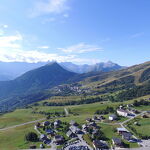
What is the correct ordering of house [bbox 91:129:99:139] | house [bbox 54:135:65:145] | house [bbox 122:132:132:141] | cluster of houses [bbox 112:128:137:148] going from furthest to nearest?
house [bbox 91:129:99:139], house [bbox 54:135:65:145], house [bbox 122:132:132:141], cluster of houses [bbox 112:128:137:148]

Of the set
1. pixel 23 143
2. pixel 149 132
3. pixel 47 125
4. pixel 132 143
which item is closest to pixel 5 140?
pixel 23 143

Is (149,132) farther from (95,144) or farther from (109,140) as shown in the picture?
(95,144)

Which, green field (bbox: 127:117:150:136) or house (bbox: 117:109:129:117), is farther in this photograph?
house (bbox: 117:109:129:117)

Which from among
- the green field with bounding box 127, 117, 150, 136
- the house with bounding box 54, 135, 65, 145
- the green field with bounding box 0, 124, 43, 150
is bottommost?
the green field with bounding box 0, 124, 43, 150

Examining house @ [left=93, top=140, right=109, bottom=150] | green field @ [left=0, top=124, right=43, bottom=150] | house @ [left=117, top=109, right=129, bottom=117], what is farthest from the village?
house @ [left=117, top=109, right=129, bottom=117]

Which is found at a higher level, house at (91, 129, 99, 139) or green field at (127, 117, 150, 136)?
house at (91, 129, 99, 139)

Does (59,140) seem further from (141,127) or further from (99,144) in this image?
(141,127)

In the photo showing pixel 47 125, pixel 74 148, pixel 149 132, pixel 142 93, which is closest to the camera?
pixel 74 148

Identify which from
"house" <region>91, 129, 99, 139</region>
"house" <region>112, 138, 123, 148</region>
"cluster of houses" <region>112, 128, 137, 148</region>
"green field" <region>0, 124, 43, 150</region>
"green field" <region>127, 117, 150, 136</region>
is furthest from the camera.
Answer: "green field" <region>127, 117, 150, 136</region>

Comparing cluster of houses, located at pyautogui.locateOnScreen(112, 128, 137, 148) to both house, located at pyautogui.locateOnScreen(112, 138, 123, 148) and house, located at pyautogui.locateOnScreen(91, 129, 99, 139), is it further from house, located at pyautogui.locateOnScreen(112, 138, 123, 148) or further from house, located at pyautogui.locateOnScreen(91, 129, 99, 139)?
house, located at pyautogui.locateOnScreen(91, 129, 99, 139)

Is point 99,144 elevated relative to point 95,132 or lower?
lower

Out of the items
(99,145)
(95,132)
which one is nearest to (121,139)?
(99,145)
